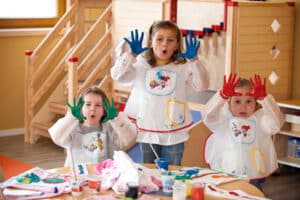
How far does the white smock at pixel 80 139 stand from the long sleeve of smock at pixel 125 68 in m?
0.44

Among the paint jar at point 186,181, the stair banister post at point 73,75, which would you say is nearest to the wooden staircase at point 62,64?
the stair banister post at point 73,75

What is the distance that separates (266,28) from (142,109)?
1.78 m

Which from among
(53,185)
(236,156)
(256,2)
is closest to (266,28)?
(256,2)

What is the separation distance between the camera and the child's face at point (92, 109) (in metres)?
3.15

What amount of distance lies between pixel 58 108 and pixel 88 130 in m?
2.97

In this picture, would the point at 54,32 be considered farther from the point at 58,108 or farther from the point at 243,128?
the point at 243,128

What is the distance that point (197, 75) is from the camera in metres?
3.42

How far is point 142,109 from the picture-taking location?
11.3ft

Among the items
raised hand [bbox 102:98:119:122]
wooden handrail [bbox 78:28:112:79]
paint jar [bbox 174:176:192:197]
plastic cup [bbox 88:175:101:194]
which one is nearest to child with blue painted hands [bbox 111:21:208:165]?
raised hand [bbox 102:98:119:122]

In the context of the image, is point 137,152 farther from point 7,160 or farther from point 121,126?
point 7,160

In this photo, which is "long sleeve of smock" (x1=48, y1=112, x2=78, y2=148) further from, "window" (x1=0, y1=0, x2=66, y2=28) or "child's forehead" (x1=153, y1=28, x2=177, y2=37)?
"window" (x1=0, y1=0, x2=66, y2=28)

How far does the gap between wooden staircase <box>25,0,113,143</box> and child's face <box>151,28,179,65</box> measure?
2.31m

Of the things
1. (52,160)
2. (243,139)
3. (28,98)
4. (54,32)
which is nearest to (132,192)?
(243,139)

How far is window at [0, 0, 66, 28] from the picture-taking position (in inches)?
247
